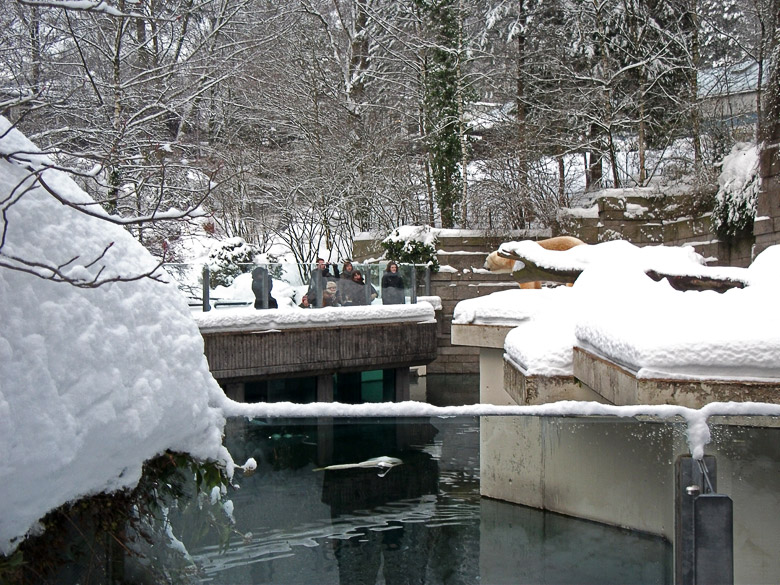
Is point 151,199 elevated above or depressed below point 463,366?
above

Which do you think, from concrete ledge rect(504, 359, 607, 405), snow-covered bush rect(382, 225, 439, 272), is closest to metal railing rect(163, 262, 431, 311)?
snow-covered bush rect(382, 225, 439, 272)

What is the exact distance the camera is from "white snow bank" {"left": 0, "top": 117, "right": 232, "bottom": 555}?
66.5 inches

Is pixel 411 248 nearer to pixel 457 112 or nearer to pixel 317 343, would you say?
pixel 457 112

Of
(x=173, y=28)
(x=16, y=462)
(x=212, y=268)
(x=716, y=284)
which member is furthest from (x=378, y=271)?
(x=16, y=462)

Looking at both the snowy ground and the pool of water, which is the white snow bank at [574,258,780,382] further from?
the pool of water

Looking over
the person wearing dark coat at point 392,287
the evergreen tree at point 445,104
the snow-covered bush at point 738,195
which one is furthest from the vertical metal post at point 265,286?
the snow-covered bush at point 738,195

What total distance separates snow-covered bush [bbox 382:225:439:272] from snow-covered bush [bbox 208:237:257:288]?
404 centimetres

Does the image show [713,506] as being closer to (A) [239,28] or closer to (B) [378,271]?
(B) [378,271]

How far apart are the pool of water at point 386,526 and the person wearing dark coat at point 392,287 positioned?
11.5m

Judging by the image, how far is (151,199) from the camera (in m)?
13.7

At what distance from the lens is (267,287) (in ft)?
42.3

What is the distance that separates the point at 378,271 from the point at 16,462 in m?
13.0

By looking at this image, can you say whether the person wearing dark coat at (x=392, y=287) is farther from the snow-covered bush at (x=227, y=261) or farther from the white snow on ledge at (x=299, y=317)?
the snow-covered bush at (x=227, y=261)

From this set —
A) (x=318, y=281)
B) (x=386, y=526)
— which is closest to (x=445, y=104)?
(x=318, y=281)
